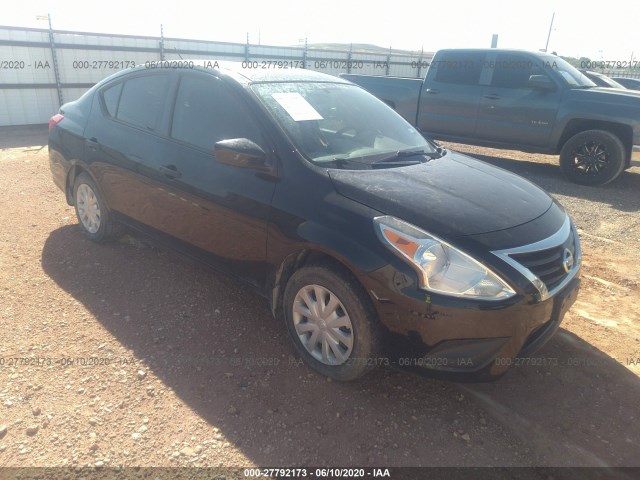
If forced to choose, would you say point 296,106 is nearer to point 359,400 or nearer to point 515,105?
point 359,400

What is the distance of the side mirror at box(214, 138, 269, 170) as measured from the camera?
288cm

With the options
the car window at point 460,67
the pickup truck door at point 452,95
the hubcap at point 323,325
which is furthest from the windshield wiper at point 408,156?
the car window at point 460,67

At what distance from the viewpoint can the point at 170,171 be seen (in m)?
3.50

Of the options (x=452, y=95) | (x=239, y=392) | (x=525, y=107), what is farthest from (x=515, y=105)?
(x=239, y=392)

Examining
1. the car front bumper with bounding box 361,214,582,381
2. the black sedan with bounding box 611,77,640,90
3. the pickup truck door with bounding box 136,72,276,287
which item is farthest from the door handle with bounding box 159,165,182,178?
the black sedan with bounding box 611,77,640,90

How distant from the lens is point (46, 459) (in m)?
2.26

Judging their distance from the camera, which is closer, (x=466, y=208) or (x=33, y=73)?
(x=466, y=208)

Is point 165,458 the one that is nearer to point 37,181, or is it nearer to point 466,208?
point 466,208

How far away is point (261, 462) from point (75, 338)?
1.66 metres

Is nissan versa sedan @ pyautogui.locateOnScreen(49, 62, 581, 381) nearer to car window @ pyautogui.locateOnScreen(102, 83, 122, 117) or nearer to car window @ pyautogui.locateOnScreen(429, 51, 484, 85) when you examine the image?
car window @ pyautogui.locateOnScreen(102, 83, 122, 117)

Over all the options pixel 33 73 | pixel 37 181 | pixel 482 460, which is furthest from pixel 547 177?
pixel 33 73

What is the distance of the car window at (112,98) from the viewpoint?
4.21m

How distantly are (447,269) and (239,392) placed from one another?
136 centimetres

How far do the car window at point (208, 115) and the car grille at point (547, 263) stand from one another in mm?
1721
